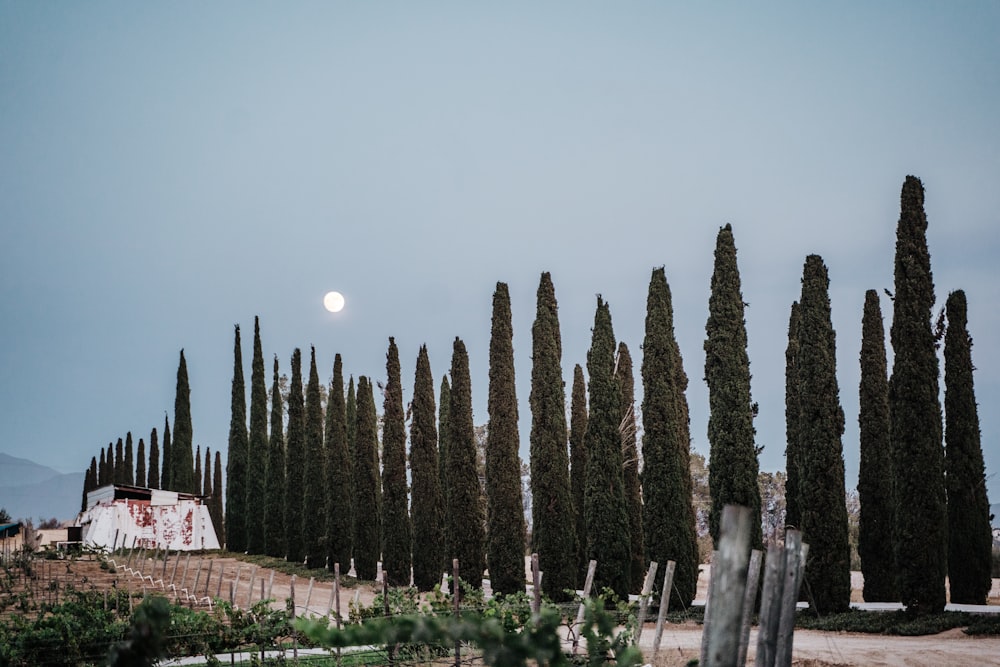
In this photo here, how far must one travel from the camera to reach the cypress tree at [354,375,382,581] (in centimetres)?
3344

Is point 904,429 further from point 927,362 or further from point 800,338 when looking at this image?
point 800,338

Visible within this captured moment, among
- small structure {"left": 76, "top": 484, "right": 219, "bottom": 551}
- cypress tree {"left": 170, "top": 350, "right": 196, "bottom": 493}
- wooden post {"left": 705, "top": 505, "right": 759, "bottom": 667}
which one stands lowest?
small structure {"left": 76, "top": 484, "right": 219, "bottom": 551}

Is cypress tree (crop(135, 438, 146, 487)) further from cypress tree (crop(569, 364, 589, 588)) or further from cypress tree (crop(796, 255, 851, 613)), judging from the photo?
cypress tree (crop(796, 255, 851, 613))

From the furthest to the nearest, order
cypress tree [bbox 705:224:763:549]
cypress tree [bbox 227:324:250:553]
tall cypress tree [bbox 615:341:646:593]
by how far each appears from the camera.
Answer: cypress tree [bbox 227:324:250:553] → tall cypress tree [bbox 615:341:646:593] → cypress tree [bbox 705:224:763:549]

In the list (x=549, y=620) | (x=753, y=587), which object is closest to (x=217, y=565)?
(x=753, y=587)

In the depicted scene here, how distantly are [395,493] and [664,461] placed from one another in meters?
12.1

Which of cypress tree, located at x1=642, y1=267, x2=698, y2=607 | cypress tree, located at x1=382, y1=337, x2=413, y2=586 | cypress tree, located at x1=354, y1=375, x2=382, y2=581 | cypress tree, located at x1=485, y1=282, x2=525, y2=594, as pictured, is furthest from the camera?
cypress tree, located at x1=354, y1=375, x2=382, y2=581

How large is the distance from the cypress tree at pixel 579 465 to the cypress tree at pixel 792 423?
587 cm

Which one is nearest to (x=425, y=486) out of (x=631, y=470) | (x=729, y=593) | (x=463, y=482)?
(x=463, y=482)

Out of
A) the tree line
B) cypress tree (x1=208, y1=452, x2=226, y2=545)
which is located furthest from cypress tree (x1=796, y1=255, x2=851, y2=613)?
cypress tree (x1=208, y1=452, x2=226, y2=545)

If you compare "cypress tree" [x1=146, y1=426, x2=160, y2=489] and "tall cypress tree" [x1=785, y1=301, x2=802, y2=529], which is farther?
"cypress tree" [x1=146, y1=426, x2=160, y2=489]

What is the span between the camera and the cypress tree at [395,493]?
31.8 m

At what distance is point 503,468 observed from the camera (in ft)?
90.5

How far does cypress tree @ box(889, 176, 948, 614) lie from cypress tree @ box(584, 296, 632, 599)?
7490 mm
